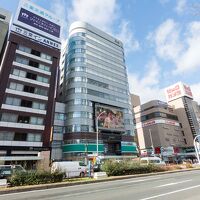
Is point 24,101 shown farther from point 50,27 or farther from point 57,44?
point 50,27

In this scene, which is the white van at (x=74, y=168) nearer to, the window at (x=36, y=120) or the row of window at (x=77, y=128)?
the window at (x=36, y=120)

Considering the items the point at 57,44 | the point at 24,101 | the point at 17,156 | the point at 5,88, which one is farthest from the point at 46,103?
the point at 57,44

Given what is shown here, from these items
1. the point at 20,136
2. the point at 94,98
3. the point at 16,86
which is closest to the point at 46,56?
the point at 16,86

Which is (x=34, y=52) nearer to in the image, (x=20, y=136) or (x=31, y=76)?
(x=31, y=76)

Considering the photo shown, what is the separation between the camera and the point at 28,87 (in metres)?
44.3

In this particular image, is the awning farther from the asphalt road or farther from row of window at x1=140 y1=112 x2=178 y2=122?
row of window at x1=140 y1=112 x2=178 y2=122

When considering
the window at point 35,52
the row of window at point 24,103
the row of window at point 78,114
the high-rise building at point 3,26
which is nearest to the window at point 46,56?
the window at point 35,52

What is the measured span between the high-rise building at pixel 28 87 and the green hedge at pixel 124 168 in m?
21.0

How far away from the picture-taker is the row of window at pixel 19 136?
1471 inches

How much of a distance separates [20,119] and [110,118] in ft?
92.8

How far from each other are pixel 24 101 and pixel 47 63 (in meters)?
12.7

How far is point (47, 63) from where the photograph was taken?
4956cm

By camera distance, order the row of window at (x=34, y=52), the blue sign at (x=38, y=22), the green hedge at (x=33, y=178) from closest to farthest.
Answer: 1. the green hedge at (x=33, y=178)
2. the row of window at (x=34, y=52)
3. the blue sign at (x=38, y=22)

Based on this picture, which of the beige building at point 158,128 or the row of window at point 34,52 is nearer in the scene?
the row of window at point 34,52
